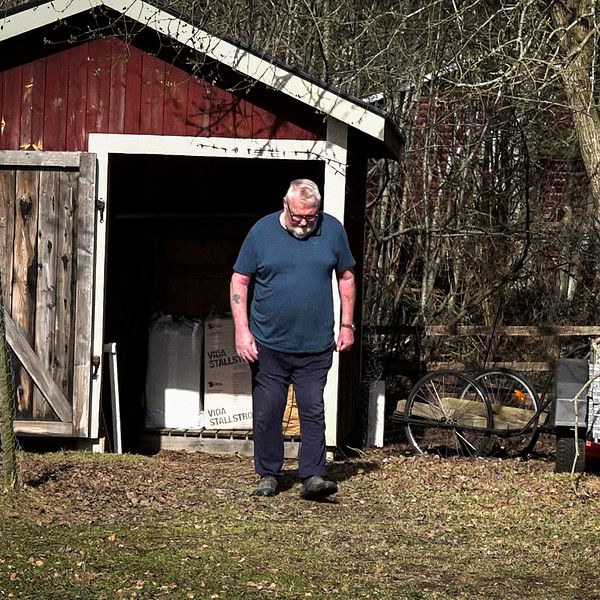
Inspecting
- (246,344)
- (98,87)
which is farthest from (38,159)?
(246,344)

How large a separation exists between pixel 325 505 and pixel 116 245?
A: 4122 millimetres

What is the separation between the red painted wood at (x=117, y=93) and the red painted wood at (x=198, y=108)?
0.51m

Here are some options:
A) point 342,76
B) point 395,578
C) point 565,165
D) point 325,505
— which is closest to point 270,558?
point 395,578

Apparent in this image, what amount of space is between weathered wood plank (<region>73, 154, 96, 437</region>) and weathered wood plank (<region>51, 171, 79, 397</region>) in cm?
5

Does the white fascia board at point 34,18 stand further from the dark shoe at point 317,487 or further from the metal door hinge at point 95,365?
the dark shoe at point 317,487

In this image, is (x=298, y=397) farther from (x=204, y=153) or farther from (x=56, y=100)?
(x=56, y=100)

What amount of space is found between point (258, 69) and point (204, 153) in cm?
79

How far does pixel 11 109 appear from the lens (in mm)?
9602

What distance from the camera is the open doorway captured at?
1117 centimetres

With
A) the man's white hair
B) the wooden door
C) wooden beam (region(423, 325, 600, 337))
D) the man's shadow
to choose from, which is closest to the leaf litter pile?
the man's shadow

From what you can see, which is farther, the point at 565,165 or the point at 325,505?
the point at 565,165

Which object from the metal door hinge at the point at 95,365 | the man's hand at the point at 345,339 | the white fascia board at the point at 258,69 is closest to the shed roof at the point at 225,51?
the white fascia board at the point at 258,69

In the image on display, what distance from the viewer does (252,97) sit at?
380 inches

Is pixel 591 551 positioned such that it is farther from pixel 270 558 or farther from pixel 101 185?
pixel 101 185
